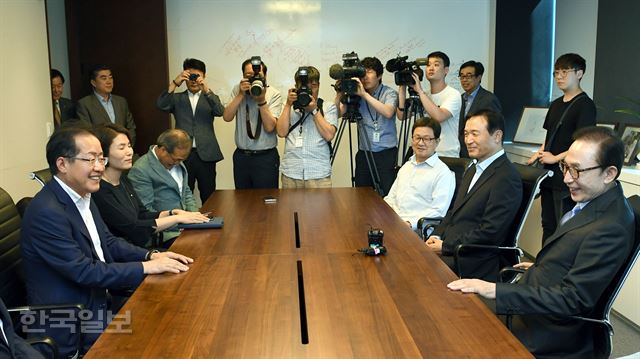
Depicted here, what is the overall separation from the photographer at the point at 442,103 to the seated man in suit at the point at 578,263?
7.09 ft

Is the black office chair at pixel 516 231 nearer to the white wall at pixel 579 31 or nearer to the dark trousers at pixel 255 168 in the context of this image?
the dark trousers at pixel 255 168

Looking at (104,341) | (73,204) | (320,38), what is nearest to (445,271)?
(104,341)

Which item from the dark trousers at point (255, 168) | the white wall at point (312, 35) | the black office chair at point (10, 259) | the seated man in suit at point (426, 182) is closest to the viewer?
the black office chair at point (10, 259)

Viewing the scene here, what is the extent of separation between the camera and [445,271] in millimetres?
2164

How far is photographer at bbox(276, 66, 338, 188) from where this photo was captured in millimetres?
4203

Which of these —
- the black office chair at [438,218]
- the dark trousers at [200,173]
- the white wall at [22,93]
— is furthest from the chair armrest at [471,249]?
the white wall at [22,93]

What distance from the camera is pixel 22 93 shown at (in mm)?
4016

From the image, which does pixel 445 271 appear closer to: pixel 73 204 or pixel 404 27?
pixel 73 204

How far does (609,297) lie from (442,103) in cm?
258

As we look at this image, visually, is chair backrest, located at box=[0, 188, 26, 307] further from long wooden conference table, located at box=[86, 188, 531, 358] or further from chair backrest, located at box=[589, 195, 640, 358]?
chair backrest, located at box=[589, 195, 640, 358]

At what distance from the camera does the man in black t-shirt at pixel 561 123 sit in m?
3.76

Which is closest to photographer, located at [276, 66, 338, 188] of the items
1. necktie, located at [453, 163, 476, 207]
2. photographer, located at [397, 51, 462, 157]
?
photographer, located at [397, 51, 462, 157]

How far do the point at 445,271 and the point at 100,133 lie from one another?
186 centimetres

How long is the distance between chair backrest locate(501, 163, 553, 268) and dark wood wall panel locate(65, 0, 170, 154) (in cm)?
364
